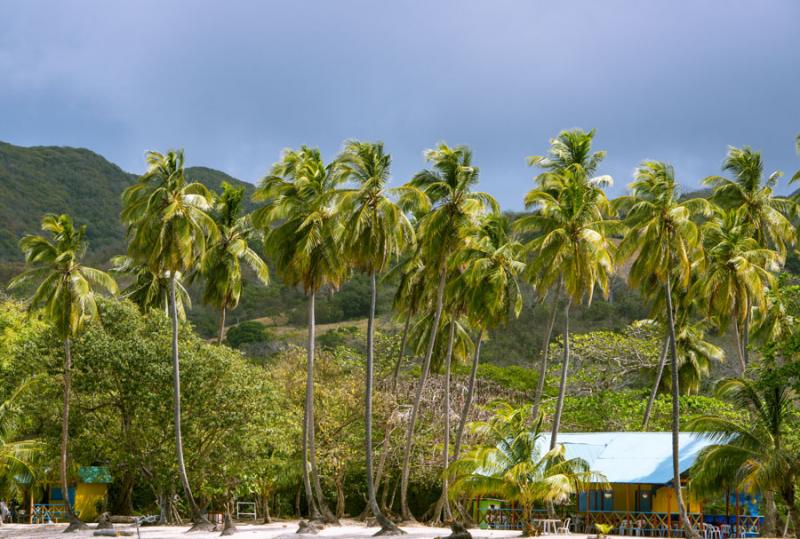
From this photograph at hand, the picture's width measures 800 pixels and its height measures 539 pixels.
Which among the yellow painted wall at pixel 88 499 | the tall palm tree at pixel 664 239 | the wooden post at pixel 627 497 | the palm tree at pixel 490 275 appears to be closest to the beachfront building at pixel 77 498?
the yellow painted wall at pixel 88 499

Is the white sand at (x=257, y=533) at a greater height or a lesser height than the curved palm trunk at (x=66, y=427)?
lesser

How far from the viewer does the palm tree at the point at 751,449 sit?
74.7 feet

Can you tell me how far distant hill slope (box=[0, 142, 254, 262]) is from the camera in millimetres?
136625

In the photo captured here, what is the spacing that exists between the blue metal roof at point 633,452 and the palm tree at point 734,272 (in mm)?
4113

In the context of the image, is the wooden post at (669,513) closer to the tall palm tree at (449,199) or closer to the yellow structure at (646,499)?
the yellow structure at (646,499)

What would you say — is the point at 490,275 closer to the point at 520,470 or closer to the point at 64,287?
the point at 520,470

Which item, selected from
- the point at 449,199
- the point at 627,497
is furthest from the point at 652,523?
the point at 449,199

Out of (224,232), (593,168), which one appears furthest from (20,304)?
(593,168)

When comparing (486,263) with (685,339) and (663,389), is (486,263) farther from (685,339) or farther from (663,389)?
(663,389)

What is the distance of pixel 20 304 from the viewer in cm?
4419

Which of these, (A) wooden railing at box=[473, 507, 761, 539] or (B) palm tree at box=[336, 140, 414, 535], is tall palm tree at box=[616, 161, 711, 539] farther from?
(B) palm tree at box=[336, 140, 414, 535]

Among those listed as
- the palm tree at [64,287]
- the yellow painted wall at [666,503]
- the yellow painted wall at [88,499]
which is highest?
the palm tree at [64,287]

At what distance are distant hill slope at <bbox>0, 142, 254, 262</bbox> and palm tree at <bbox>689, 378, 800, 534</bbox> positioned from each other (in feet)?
357

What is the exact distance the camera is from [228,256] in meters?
37.2
